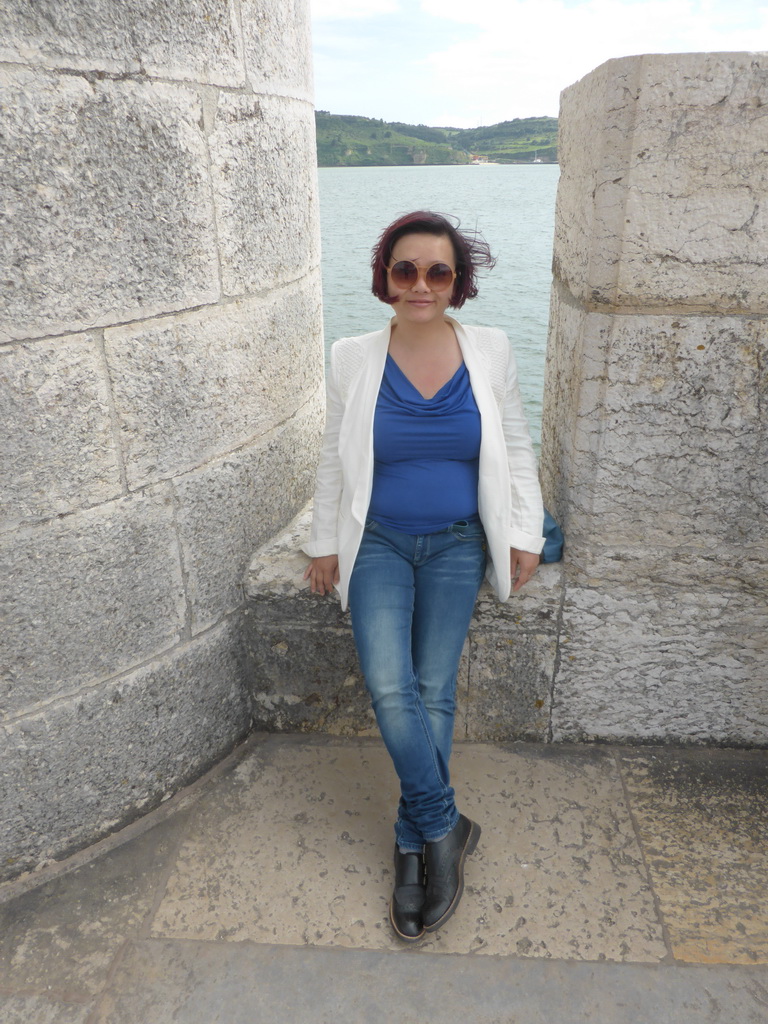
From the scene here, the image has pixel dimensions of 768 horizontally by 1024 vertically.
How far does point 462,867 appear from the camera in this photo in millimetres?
2111

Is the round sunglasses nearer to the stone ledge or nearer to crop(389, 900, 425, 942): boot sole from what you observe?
the stone ledge

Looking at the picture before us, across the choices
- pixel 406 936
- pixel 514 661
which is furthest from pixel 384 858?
pixel 514 661

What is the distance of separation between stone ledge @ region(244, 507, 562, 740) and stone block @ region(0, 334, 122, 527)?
28.8 inches

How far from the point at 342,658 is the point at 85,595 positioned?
0.90m

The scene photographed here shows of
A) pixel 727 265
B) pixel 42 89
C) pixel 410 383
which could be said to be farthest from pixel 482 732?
pixel 42 89

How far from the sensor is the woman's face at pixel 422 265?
2.08 metres

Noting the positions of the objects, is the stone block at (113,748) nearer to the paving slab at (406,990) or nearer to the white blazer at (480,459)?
the paving slab at (406,990)

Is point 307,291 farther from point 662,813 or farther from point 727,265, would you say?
point 662,813

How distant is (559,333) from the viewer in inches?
97.3

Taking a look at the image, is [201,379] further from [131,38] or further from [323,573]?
[131,38]

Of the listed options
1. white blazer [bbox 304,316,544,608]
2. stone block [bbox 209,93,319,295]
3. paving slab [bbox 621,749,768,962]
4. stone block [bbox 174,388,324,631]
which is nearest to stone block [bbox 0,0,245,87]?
stone block [bbox 209,93,319,295]

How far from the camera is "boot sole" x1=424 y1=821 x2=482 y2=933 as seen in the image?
1981 mm

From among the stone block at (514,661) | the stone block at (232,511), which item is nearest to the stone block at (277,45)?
the stone block at (232,511)

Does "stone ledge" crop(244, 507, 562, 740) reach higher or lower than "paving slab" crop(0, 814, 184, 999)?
higher
